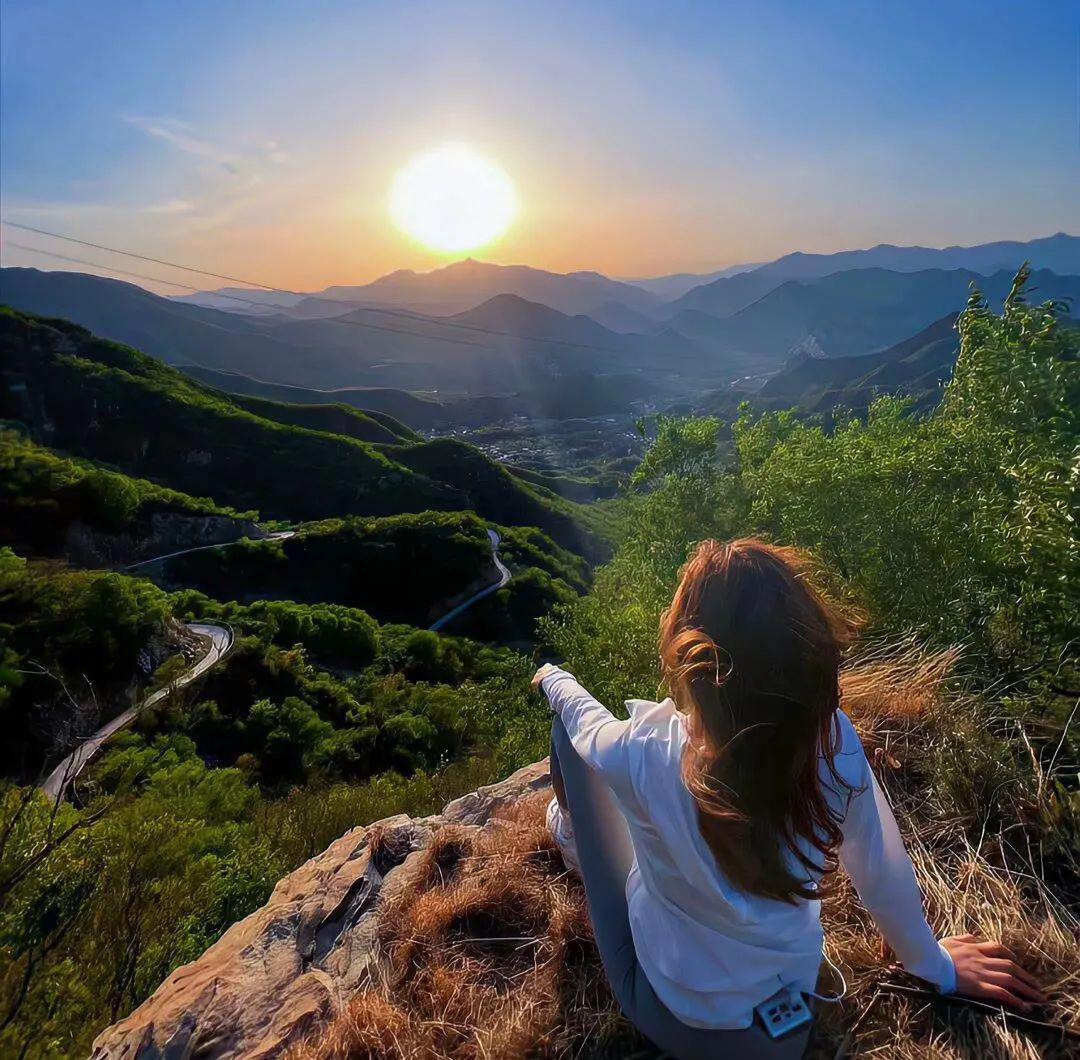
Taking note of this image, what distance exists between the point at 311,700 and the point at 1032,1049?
27.5m

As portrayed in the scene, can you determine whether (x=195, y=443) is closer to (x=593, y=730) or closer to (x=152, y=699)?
(x=152, y=699)

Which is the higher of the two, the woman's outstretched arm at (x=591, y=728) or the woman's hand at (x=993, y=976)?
the woman's outstretched arm at (x=591, y=728)

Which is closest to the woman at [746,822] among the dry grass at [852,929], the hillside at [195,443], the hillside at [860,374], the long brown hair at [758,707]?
the long brown hair at [758,707]

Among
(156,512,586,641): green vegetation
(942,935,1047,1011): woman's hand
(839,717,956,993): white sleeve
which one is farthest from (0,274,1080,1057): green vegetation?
(156,512,586,641): green vegetation

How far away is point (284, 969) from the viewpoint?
10.2ft

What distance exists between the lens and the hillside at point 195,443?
58.6 m

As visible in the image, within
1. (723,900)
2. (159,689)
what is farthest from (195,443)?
(723,900)

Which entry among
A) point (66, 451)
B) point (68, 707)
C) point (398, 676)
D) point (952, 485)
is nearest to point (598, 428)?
point (66, 451)

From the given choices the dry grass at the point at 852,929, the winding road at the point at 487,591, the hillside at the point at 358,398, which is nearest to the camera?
the dry grass at the point at 852,929

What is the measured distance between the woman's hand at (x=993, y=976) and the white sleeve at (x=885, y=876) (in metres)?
0.07

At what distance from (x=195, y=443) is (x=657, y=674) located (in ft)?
219

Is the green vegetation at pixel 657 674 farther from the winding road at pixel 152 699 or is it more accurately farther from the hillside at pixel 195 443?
the hillside at pixel 195 443

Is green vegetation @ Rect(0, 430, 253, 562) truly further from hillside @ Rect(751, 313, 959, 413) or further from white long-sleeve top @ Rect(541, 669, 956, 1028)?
hillside @ Rect(751, 313, 959, 413)

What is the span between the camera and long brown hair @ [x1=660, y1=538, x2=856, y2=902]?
1.55 meters
